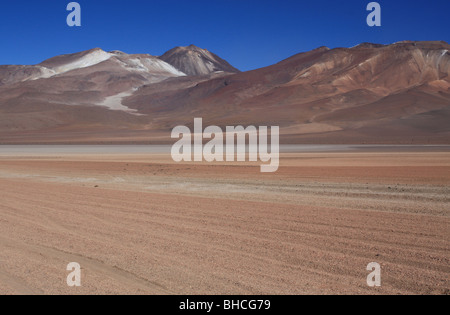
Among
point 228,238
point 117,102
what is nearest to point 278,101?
point 117,102

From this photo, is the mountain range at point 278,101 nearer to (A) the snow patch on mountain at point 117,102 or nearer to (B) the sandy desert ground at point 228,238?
(A) the snow patch on mountain at point 117,102

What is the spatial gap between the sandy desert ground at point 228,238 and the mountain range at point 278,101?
40.6m

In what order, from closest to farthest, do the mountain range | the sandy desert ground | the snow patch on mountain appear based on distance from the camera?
the sandy desert ground → the mountain range → the snow patch on mountain

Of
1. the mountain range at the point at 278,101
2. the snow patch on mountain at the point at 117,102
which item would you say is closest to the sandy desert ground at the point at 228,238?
the mountain range at the point at 278,101

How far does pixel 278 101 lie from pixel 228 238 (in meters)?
108

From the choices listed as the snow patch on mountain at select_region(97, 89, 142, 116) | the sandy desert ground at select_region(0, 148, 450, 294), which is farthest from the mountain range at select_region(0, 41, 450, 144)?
the sandy desert ground at select_region(0, 148, 450, 294)

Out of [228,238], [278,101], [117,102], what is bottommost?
[228,238]

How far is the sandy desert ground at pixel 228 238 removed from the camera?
604 cm

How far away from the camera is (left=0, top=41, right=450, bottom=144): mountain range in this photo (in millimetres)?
69000

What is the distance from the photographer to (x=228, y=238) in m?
8.27

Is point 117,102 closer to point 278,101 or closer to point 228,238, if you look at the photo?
point 278,101

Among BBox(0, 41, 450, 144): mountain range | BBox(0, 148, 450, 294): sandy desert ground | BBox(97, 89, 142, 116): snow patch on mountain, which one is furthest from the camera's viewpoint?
BBox(97, 89, 142, 116): snow patch on mountain

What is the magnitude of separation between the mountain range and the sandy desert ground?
133 ft

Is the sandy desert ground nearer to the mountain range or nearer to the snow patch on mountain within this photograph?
the mountain range
